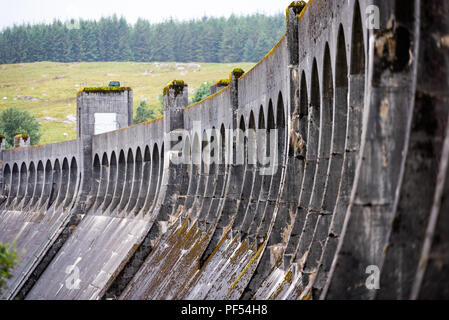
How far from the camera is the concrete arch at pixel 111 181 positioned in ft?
152

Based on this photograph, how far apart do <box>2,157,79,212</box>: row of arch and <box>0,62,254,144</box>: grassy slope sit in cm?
6884

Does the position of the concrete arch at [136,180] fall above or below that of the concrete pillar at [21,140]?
below

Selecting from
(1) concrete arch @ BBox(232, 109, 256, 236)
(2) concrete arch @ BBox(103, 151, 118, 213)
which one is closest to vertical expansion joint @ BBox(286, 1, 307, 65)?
(1) concrete arch @ BBox(232, 109, 256, 236)

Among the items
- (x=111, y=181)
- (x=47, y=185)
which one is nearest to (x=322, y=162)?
(x=111, y=181)

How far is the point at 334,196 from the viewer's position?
1292cm

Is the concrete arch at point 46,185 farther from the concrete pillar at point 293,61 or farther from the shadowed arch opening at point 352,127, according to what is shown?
the shadowed arch opening at point 352,127

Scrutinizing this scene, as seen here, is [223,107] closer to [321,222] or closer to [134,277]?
[134,277]

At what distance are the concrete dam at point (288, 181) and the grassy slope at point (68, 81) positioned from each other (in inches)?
3795

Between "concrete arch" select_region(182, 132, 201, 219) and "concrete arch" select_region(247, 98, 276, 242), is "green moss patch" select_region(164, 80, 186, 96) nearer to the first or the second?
"concrete arch" select_region(182, 132, 201, 219)

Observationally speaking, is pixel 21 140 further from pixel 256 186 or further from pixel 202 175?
pixel 256 186

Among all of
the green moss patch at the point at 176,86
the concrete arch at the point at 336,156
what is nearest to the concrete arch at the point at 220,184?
the green moss patch at the point at 176,86

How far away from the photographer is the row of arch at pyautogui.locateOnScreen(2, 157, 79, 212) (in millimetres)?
54562
